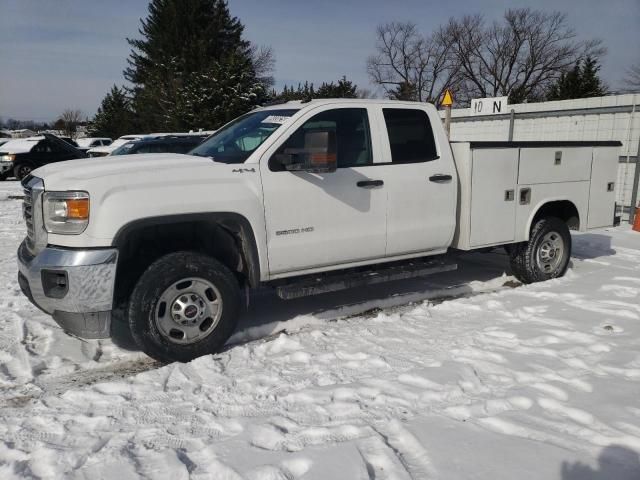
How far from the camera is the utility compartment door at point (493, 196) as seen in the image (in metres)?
5.70

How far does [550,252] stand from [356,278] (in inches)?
111

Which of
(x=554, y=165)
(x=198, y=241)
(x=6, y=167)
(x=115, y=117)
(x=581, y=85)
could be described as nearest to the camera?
(x=198, y=241)

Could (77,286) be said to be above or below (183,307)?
above

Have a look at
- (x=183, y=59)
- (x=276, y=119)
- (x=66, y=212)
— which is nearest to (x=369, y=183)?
(x=276, y=119)

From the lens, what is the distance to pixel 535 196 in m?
6.24

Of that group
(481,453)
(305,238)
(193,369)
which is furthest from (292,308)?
(481,453)

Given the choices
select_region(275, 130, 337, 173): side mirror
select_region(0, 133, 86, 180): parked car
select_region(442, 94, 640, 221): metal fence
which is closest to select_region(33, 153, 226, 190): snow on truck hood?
select_region(275, 130, 337, 173): side mirror

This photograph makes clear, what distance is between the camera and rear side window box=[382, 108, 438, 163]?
17.2 ft

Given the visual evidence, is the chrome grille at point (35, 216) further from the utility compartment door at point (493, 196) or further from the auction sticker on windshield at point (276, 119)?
the utility compartment door at point (493, 196)

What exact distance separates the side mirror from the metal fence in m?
8.65

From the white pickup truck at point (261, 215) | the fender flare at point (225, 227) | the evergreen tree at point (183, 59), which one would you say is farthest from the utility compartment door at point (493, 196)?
the evergreen tree at point (183, 59)

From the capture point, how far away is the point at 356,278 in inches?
200

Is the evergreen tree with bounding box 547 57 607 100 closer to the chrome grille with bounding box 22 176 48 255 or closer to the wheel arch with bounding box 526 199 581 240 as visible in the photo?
the wheel arch with bounding box 526 199 581 240

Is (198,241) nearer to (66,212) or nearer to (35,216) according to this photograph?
(66,212)
